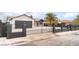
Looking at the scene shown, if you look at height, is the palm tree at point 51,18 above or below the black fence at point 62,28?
above

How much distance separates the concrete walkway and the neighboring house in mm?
146

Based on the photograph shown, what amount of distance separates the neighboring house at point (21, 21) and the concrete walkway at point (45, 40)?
0.15m

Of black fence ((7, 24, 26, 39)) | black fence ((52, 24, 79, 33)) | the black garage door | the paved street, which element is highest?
the black garage door

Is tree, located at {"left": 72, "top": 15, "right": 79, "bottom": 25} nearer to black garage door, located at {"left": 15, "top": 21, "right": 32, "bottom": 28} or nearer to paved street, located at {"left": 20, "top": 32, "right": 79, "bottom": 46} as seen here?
paved street, located at {"left": 20, "top": 32, "right": 79, "bottom": 46}

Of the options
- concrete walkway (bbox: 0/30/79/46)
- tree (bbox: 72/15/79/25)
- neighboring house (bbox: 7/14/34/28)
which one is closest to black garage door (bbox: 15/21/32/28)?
neighboring house (bbox: 7/14/34/28)

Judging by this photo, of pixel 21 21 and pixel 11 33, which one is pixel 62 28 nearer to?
pixel 21 21

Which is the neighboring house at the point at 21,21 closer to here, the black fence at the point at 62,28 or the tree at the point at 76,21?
the black fence at the point at 62,28

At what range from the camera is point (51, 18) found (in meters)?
1.98

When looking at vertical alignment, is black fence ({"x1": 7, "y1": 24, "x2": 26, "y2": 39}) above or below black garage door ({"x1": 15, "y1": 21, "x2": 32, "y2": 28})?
below

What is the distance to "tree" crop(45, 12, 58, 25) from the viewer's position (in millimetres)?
1962

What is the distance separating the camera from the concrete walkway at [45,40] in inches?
76.5

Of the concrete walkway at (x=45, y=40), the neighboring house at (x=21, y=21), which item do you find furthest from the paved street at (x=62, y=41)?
the neighboring house at (x=21, y=21)
